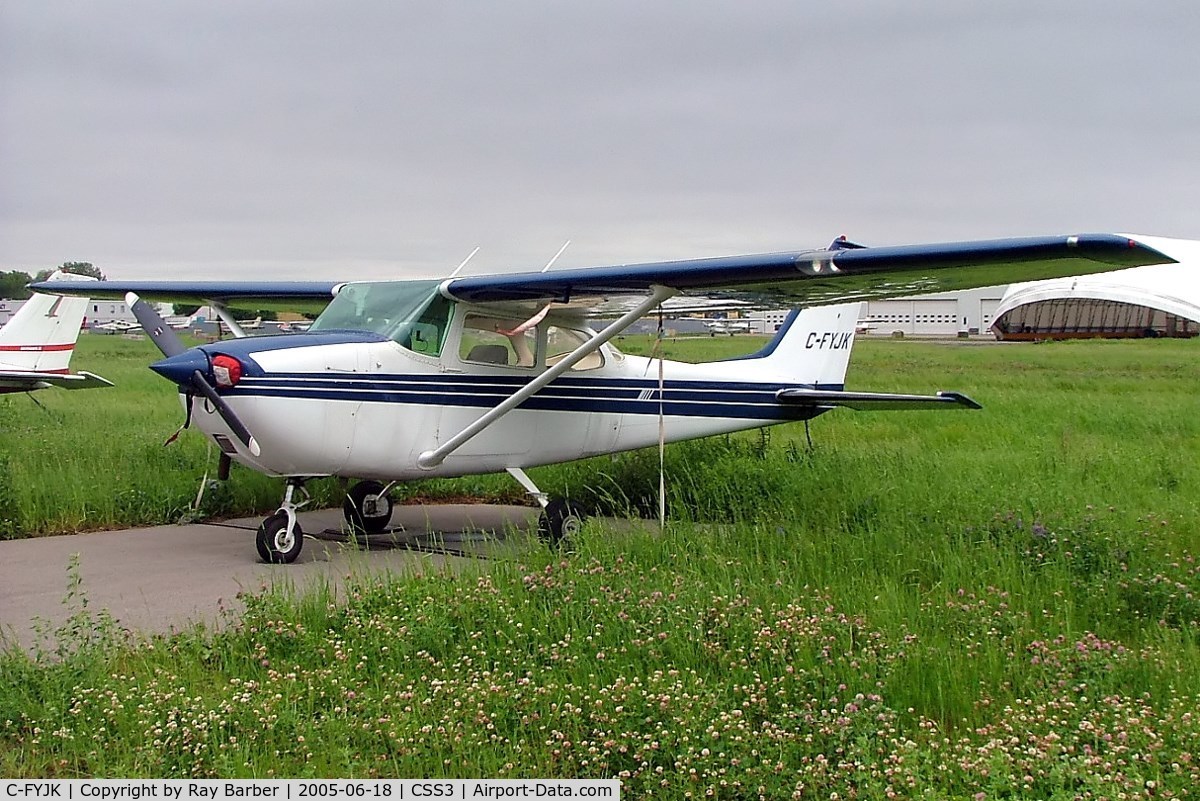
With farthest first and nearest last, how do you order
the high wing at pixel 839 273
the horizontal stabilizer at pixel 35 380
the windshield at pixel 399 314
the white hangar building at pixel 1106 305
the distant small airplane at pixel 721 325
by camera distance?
1. the white hangar building at pixel 1106 305
2. the horizontal stabilizer at pixel 35 380
3. the distant small airplane at pixel 721 325
4. the windshield at pixel 399 314
5. the high wing at pixel 839 273

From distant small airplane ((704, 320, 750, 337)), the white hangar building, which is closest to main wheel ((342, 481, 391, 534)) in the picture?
distant small airplane ((704, 320, 750, 337))

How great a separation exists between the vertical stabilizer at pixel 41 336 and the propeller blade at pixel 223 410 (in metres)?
11.1

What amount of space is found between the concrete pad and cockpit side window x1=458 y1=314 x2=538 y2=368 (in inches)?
56.7

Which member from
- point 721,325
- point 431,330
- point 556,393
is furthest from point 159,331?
point 721,325

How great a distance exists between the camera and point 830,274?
287 inches

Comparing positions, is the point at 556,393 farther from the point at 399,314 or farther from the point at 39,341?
the point at 39,341

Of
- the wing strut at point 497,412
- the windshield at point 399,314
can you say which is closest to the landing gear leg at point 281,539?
the wing strut at point 497,412

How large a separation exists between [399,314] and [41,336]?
1139cm

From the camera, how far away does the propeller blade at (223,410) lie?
763cm

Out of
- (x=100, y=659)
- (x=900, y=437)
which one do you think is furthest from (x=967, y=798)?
(x=900, y=437)

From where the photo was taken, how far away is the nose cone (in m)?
7.58

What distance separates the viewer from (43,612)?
6.44m

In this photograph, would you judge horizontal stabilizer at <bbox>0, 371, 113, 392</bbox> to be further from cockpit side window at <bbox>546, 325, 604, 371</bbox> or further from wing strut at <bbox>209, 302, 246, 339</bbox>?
cockpit side window at <bbox>546, 325, 604, 371</bbox>

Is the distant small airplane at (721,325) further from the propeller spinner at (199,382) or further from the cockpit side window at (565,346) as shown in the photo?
the propeller spinner at (199,382)
